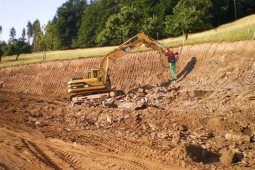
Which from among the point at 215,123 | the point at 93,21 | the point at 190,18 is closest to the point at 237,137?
the point at 215,123

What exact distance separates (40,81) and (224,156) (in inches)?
803

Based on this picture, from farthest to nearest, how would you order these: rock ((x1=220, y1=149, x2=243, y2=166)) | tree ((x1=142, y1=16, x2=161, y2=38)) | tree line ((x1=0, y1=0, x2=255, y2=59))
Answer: tree ((x1=142, y1=16, x2=161, y2=38)) < tree line ((x1=0, y1=0, x2=255, y2=59)) < rock ((x1=220, y1=149, x2=243, y2=166))

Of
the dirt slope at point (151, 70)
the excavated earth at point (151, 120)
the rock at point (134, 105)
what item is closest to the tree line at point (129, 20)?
the dirt slope at point (151, 70)

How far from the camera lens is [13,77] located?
31.6m

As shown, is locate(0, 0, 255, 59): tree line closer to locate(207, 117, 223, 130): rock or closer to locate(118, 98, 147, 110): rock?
locate(118, 98, 147, 110): rock

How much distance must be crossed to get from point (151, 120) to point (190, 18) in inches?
1153

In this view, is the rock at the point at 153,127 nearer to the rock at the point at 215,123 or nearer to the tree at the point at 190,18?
the rock at the point at 215,123

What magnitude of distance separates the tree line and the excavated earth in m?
17.5

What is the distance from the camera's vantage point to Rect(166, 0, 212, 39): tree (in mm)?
44094

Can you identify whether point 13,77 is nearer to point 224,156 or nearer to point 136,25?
point 136,25

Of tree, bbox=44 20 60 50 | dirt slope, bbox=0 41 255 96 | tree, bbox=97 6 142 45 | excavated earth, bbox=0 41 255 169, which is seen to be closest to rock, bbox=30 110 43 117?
excavated earth, bbox=0 41 255 169

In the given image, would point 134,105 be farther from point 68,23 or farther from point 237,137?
point 68,23

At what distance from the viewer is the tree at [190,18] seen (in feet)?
145

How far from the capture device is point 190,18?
4422 centimetres
